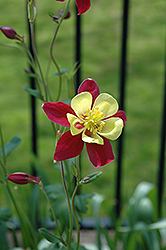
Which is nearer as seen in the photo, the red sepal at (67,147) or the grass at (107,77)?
the red sepal at (67,147)

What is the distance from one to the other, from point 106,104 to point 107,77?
7.01 ft

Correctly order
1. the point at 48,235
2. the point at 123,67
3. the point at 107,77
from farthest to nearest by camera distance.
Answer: the point at 107,77 → the point at 123,67 → the point at 48,235

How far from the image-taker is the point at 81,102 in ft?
2.20

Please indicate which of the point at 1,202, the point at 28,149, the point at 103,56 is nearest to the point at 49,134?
the point at 28,149

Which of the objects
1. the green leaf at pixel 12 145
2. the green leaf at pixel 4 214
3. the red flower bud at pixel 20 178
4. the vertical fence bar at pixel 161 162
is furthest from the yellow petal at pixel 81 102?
the vertical fence bar at pixel 161 162

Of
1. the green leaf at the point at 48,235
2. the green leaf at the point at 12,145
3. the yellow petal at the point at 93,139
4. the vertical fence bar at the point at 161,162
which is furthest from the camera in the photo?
the vertical fence bar at the point at 161,162

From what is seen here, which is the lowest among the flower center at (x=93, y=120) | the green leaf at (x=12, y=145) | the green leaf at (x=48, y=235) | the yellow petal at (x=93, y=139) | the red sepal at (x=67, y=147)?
the green leaf at (x=48, y=235)

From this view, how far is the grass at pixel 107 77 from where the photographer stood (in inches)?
87.8

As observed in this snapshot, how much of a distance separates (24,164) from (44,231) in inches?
58.0

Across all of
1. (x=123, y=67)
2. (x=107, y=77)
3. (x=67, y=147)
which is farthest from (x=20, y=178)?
(x=107, y=77)

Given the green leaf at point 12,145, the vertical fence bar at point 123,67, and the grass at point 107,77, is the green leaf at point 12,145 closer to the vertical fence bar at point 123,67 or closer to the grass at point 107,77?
the vertical fence bar at point 123,67

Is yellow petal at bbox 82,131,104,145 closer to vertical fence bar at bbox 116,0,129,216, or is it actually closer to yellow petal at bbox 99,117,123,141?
yellow petal at bbox 99,117,123,141

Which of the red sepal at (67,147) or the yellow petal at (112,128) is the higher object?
the yellow petal at (112,128)

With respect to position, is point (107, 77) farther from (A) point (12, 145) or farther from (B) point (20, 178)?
(B) point (20, 178)
